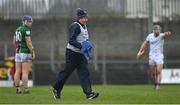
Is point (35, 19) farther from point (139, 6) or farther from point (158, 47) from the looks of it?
point (158, 47)

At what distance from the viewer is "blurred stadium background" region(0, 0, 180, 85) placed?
3023 centimetres

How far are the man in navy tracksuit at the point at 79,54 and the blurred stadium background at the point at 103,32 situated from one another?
45.3ft

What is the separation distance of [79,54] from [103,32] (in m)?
15.3

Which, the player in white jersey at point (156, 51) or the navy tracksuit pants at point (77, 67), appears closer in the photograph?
the navy tracksuit pants at point (77, 67)

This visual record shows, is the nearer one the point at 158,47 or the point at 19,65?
the point at 19,65

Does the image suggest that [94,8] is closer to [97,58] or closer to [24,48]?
[97,58]

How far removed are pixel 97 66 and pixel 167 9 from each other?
3715 mm

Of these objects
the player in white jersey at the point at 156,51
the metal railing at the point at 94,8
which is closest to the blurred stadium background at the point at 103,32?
the metal railing at the point at 94,8

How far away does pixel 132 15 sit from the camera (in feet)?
102

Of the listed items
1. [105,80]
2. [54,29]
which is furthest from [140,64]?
[54,29]

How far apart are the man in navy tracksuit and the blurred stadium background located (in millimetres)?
13811

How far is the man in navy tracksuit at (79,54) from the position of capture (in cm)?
1589

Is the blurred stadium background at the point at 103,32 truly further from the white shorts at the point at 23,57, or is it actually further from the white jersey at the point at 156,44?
the white shorts at the point at 23,57

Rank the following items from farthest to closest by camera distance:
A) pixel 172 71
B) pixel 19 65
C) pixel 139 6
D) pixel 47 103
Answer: pixel 139 6 < pixel 172 71 < pixel 19 65 < pixel 47 103
